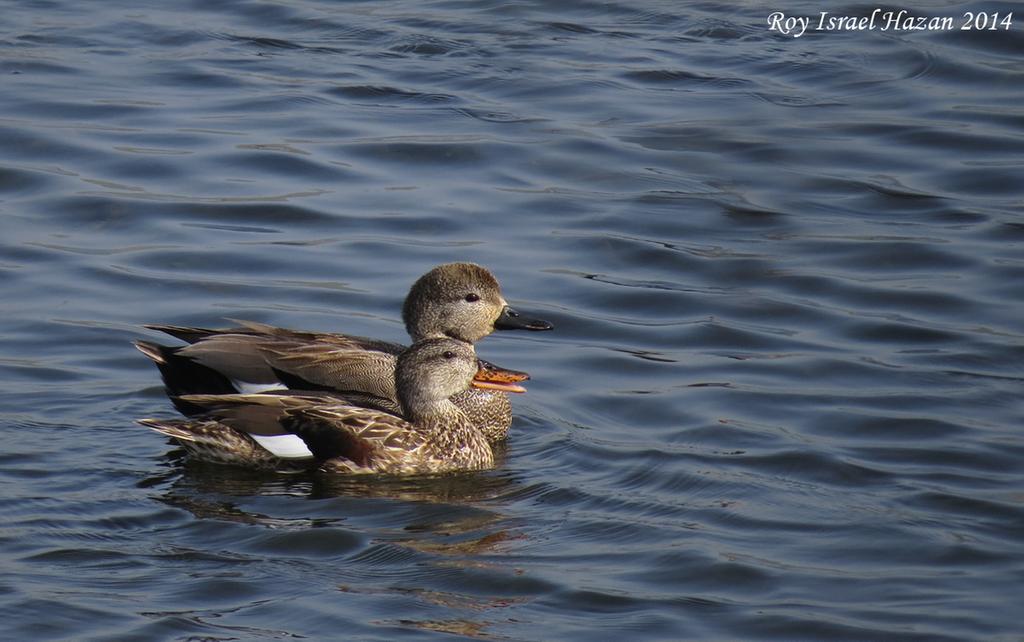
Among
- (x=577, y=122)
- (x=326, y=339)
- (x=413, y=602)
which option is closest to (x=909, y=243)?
(x=577, y=122)

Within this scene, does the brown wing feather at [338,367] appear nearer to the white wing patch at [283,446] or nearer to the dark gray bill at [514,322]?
the white wing patch at [283,446]

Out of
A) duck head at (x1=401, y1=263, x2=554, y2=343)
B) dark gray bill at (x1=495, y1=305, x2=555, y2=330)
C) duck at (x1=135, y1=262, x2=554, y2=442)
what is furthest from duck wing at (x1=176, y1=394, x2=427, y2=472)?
dark gray bill at (x1=495, y1=305, x2=555, y2=330)

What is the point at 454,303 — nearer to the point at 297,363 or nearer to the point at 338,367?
the point at 338,367

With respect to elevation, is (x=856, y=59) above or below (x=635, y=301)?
above

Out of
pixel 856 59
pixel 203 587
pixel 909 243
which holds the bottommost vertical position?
pixel 203 587

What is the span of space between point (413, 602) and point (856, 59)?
1001 cm

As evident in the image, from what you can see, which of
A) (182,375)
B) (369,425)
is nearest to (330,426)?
(369,425)

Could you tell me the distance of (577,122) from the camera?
14320 mm

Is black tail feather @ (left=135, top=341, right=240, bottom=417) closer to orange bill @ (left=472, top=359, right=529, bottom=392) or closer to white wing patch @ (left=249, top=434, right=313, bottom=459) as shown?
white wing patch @ (left=249, top=434, right=313, bottom=459)

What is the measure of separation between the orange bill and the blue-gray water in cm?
32

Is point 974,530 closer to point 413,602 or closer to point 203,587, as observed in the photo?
point 413,602

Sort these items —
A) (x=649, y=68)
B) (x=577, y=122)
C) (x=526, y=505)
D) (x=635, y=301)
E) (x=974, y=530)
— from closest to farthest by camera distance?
1. (x=974, y=530)
2. (x=526, y=505)
3. (x=635, y=301)
4. (x=577, y=122)
5. (x=649, y=68)

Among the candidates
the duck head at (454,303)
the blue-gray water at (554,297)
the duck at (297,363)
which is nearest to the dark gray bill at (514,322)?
the duck head at (454,303)

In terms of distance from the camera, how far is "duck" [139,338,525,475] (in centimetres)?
872
